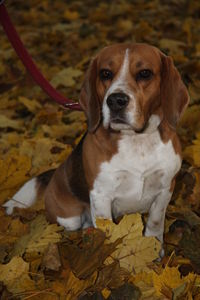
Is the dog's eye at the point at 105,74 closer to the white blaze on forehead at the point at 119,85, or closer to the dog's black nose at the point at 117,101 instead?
the white blaze on forehead at the point at 119,85

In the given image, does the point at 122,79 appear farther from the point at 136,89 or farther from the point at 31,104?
the point at 31,104

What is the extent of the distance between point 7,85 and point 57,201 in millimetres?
2633

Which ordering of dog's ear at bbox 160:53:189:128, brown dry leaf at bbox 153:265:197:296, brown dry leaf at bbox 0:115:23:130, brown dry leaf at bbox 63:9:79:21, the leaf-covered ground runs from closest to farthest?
brown dry leaf at bbox 153:265:197:296 < the leaf-covered ground < dog's ear at bbox 160:53:189:128 < brown dry leaf at bbox 0:115:23:130 < brown dry leaf at bbox 63:9:79:21

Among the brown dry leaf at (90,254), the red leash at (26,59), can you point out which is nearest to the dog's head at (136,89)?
the red leash at (26,59)


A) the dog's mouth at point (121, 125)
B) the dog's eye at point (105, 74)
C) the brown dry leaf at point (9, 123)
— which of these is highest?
the dog's eye at point (105, 74)

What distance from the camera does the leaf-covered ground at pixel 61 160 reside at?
2461mm

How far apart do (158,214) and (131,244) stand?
68 cm

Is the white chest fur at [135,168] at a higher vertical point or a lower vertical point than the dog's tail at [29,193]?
higher

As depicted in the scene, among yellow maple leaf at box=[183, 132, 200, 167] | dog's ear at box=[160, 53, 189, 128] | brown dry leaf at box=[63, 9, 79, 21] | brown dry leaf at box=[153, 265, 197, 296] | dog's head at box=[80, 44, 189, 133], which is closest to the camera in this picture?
brown dry leaf at box=[153, 265, 197, 296]

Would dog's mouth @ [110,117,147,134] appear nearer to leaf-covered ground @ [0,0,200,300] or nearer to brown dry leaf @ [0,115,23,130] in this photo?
leaf-covered ground @ [0,0,200,300]

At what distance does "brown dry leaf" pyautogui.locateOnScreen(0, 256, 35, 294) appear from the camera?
8.12 ft

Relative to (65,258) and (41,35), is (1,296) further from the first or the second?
(41,35)

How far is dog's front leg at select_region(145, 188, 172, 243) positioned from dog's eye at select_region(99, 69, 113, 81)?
0.76 meters

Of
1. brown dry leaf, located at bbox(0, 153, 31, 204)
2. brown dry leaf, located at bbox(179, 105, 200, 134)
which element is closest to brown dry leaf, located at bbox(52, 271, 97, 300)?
brown dry leaf, located at bbox(0, 153, 31, 204)
